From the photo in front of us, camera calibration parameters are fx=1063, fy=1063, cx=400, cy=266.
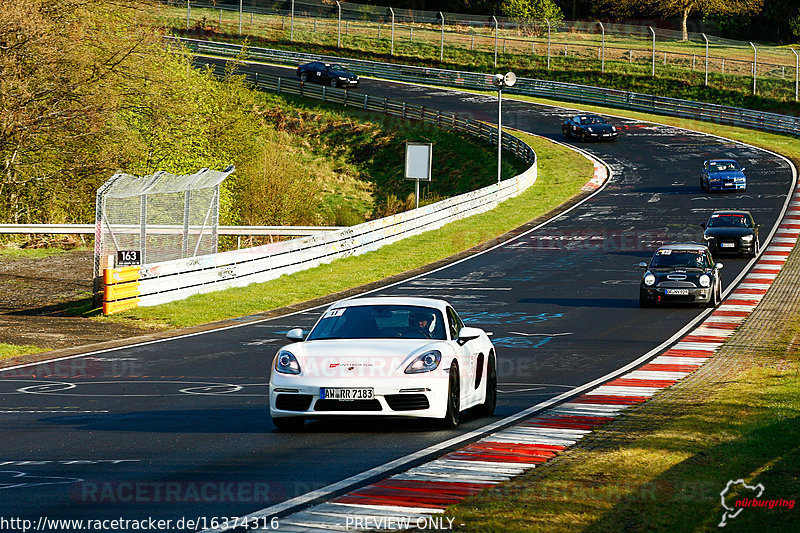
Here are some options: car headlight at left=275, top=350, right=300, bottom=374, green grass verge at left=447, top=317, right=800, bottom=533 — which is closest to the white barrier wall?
car headlight at left=275, top=350, right=300, bottom=374

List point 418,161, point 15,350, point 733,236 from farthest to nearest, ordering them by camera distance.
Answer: point 418,161, point 733,236, point 15,350

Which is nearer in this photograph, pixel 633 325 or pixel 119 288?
pixel 633 325

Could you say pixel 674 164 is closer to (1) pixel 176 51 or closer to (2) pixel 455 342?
(1) pixel 176 51

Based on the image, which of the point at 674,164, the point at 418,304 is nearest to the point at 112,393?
the point at 418,304

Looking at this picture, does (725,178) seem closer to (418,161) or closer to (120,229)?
(418,161)

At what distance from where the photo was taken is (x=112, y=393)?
15055 millimetres

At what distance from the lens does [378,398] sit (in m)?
11.0

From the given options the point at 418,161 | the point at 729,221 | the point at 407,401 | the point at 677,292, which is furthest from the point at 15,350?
the point at 418,161

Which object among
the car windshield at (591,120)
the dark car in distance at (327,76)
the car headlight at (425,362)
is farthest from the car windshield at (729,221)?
the dark car in distance at (327,76)

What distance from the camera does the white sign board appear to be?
45.5 m

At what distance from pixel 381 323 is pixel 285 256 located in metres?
21.7

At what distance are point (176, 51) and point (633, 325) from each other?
1510 inches

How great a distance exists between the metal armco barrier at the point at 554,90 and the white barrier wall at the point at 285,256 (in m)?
29.2

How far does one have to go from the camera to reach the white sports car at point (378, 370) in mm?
11050
